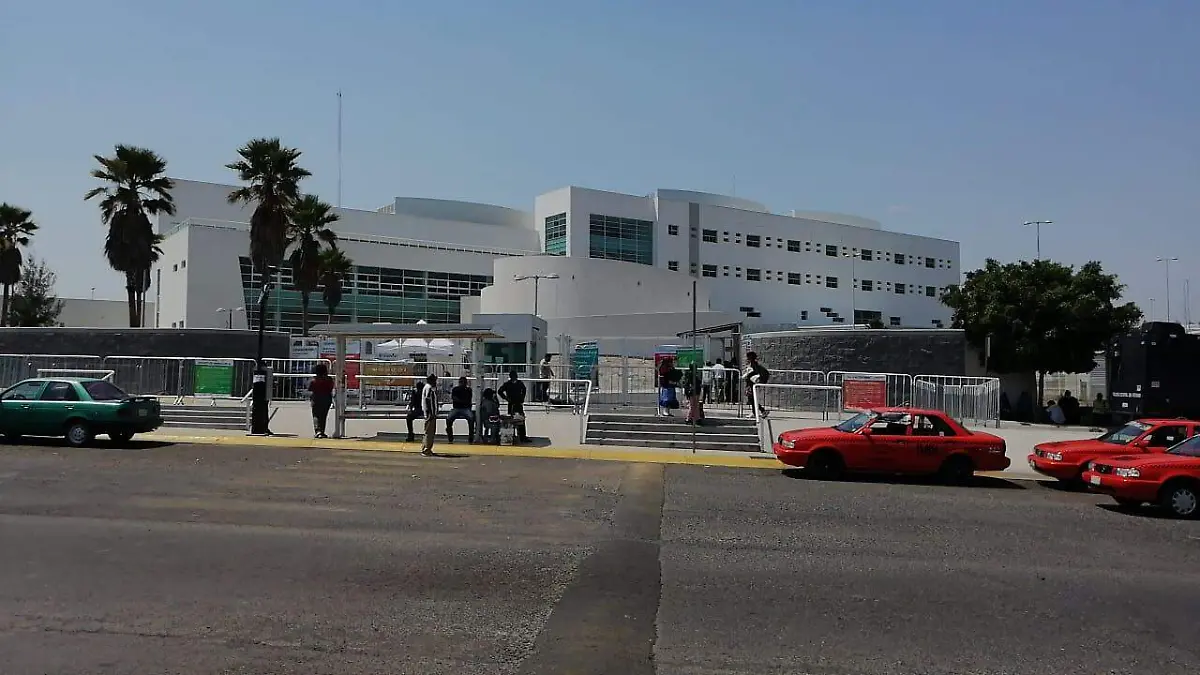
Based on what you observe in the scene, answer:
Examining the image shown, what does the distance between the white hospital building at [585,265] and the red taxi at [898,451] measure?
40091 millimetres

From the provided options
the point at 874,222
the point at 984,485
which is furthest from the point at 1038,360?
the point at 874,222

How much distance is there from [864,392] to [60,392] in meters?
20.7

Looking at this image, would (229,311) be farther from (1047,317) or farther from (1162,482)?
(1162,482)

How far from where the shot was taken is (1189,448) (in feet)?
42.6

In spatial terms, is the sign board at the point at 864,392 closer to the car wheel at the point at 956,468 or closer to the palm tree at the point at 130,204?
the car wheel at the point at 956,468

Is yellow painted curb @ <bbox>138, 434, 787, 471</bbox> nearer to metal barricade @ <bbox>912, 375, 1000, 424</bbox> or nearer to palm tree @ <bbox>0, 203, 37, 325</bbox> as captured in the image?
metal barricade @ <bbox>912, 375, 1000, 424</bbox>

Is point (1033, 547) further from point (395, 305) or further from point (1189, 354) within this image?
point (395, 305)

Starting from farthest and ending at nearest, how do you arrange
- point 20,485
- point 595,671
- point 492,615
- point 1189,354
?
point 1189,354 < point 20,485 < point 492,615 < point 595,671

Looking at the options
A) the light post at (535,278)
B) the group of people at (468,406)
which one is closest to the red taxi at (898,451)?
the group of people at (468,406)

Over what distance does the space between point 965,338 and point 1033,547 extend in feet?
75.8

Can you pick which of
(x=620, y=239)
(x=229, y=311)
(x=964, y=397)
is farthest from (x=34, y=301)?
(x=964, y=397)

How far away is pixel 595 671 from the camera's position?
5664 mm

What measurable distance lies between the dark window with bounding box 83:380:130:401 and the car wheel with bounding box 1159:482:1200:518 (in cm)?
1869

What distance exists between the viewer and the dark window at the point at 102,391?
18812 millimetres
